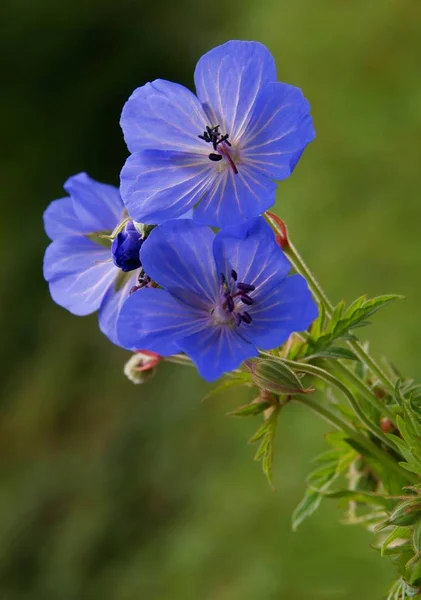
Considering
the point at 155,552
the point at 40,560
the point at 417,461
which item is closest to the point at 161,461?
the point at 155,552

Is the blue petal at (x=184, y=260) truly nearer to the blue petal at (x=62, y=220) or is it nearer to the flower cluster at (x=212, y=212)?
the flower cluster at (x=212, y=212)

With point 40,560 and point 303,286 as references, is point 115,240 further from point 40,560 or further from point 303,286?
point 40,560

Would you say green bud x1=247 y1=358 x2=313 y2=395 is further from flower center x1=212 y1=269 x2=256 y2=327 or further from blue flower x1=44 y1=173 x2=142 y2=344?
blue flower x1=44 y1=173 x2=142 y2=344

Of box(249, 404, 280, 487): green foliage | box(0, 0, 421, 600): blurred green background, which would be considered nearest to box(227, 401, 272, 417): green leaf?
box(249, 404, 280, 487): green foliage

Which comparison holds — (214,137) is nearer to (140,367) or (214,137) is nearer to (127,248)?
(127,248)

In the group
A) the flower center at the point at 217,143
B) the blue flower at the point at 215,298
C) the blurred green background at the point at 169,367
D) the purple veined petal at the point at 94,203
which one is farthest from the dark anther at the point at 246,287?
the blurred green background at the point at 169,367

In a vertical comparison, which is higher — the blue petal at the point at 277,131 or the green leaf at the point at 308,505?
the blue petal at the point at 277,131

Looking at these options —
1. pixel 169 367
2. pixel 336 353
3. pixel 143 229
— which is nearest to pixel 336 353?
pixel 336 353
